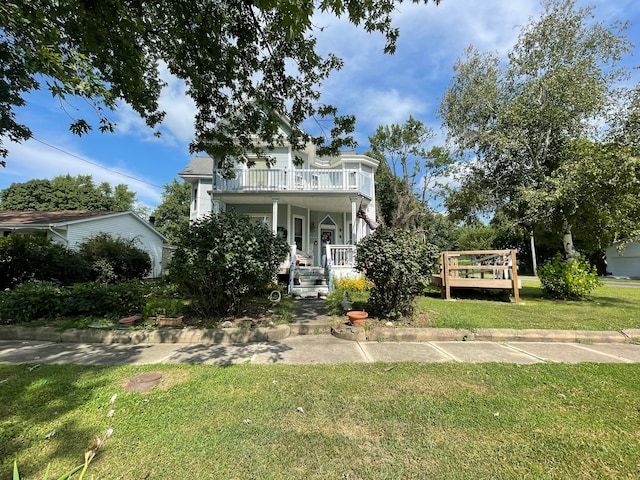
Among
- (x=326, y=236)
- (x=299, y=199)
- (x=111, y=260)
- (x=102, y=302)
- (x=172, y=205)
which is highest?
(x=172, y=205)

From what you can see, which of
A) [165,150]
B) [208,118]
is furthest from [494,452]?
[165,150]

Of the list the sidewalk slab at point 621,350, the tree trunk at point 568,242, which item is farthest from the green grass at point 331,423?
the tree trunk at point 568,242

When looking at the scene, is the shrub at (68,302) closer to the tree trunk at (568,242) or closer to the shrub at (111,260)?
the shrub at (111,260)

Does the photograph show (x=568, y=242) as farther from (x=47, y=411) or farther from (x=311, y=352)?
(x=47, y=411)

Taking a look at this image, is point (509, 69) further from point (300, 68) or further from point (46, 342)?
point (46, 342)

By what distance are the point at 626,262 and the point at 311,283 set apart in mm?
27221

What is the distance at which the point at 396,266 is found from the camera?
17.6ft

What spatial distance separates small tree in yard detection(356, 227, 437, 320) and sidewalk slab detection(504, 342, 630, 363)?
1872 millimetres

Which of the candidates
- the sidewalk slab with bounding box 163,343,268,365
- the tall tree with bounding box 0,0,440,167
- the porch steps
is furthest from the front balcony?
the sidewalk slab with bounding box 163,343,268,365

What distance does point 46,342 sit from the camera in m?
4.74

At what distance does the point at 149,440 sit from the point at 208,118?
266 inches

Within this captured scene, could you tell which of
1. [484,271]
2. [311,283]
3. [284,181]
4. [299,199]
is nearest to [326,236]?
[299,199]

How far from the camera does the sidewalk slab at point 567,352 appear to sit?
3959 mm

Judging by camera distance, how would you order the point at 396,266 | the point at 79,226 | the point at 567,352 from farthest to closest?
the point at 79,226 → the point at 396,266 → the point at 567,352
